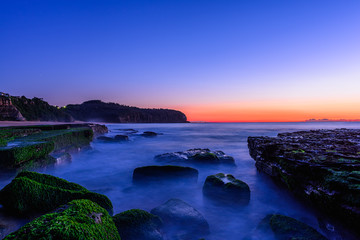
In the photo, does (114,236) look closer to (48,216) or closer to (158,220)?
(48,216)

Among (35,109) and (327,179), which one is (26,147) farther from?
(35,109)

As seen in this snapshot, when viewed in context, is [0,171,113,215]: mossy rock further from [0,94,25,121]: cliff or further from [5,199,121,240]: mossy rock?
[0,94,25,121]: cliff

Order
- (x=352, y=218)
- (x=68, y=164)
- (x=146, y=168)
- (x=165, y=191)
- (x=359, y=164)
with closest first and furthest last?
(x=352, y=218), (x=359, y=164), (x=165, y=191), (x=146, y=168), (x=68, y=164)

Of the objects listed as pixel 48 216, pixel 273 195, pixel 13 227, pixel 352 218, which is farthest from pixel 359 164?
pixel 13 227

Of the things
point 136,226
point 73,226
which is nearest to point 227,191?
point 136,226

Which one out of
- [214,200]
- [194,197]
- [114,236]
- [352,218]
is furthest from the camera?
[194,197]

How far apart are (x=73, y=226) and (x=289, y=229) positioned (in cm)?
237

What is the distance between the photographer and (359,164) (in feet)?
7.24

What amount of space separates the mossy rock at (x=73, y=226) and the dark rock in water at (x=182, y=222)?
1.09 meters

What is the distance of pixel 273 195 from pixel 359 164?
6.42 ft

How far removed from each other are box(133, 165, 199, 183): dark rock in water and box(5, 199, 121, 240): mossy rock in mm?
2959

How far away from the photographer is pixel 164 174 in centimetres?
464

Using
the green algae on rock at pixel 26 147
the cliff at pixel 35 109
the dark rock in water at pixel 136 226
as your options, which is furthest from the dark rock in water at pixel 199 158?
the cliff at pixel 35 109

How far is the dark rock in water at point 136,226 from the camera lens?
2.03m
